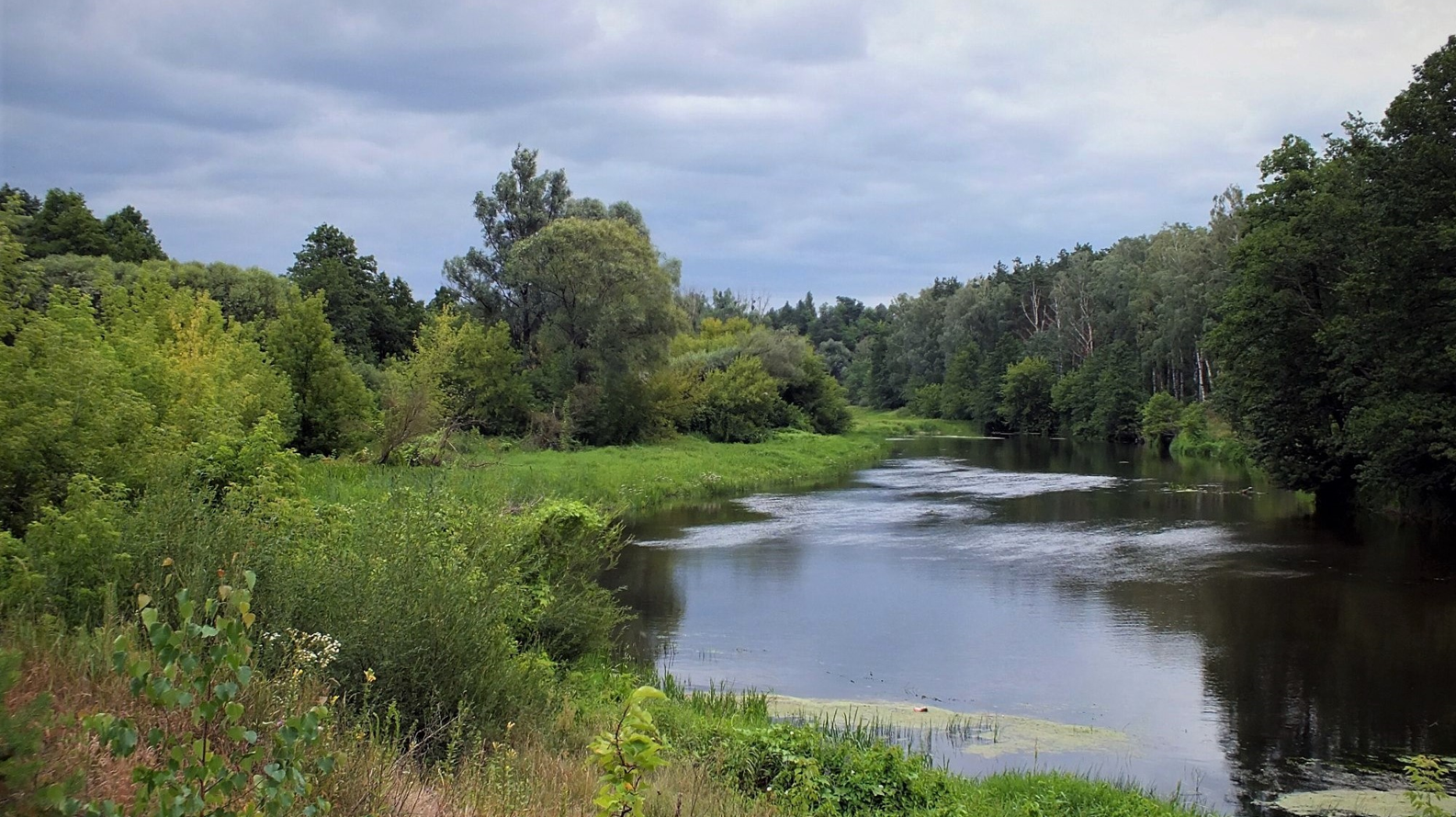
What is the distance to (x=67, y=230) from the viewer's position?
40688mm

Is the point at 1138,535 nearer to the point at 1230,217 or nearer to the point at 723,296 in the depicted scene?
the point at 1230,217

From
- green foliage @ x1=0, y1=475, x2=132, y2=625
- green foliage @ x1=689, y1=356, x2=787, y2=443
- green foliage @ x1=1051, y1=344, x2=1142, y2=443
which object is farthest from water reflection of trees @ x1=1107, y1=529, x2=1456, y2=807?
green foliage @ x1=1051, y1=344, x2=1142, y2=443

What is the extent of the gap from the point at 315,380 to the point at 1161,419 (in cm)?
4680

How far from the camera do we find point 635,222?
174ft

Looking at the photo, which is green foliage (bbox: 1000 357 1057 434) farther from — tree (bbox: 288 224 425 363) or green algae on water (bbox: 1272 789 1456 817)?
green algae on water (bbox: 1272 789 1456 817)

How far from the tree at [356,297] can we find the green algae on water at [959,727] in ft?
106

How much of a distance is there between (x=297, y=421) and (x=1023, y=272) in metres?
83.5

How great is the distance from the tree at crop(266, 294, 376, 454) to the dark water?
26.0 feet

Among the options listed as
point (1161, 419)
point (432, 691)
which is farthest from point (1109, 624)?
point (1161, 419)

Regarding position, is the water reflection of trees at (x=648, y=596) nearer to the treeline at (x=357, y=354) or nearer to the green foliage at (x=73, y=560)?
the treeline at (x=357, y=354)

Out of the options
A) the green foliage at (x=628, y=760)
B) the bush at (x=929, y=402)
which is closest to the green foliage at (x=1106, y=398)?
the bush at (x=929, y=402)

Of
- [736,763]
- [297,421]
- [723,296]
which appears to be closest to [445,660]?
[736,763]

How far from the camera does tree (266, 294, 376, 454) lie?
2570cm

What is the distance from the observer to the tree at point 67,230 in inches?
1590
